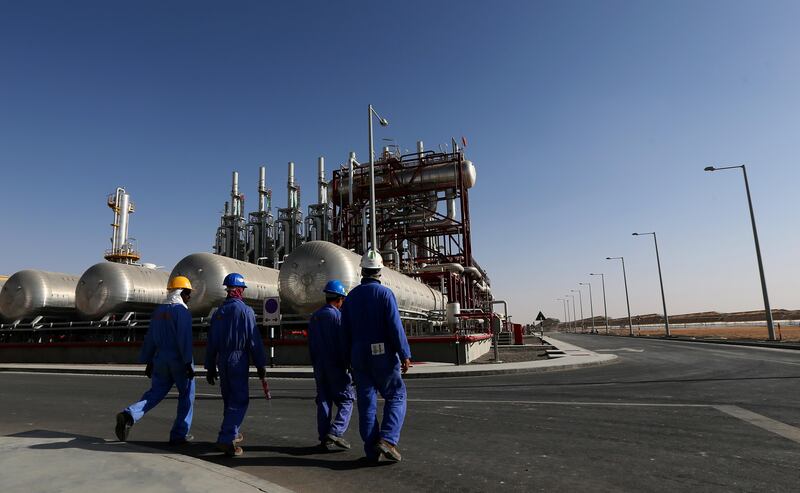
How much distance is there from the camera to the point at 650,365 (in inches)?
603

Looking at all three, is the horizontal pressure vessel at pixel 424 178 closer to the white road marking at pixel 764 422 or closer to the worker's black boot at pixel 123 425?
the white road marking at pixel 764 422

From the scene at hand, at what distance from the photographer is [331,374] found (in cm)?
511

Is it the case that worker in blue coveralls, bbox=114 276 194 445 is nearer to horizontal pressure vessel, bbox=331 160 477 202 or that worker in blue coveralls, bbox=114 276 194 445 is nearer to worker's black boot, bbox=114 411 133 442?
worker's black boot, bbox=114 411 133 442

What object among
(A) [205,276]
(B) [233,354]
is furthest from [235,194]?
(B) [233,354]

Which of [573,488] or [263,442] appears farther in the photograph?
[263,442]

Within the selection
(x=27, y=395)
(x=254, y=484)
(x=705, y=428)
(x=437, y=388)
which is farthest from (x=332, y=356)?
(x=27, y=395)

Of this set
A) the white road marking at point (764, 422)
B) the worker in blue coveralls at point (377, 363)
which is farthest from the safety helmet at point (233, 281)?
the white road marking at point (764, 422)

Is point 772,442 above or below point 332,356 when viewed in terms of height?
below

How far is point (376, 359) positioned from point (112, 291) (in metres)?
20.9

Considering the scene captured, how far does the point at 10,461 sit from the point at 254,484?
93.7 inches

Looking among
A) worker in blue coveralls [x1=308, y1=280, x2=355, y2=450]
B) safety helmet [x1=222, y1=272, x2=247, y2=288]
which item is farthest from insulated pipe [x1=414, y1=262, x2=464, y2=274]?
worker in blue coveralls [x1=308, y1=280, x2=355, y2=450]

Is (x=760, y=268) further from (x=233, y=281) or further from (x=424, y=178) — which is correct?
(x=233, y=281)

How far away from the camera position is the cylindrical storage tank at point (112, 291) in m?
21.3

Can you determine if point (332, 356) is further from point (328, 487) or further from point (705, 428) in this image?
point (705, 428)
